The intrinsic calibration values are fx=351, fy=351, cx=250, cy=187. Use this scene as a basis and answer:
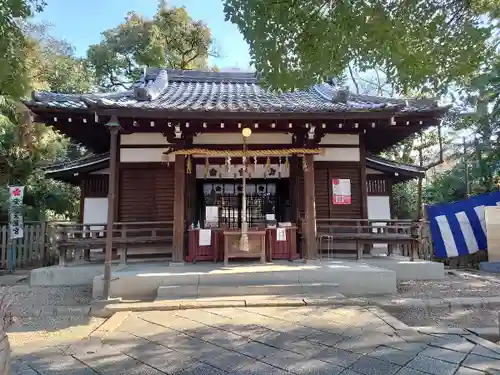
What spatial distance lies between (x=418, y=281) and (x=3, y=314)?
24.6 feet

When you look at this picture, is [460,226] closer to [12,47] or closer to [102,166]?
[102,166]

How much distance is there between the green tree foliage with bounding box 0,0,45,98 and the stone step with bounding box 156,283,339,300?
404 centimetres

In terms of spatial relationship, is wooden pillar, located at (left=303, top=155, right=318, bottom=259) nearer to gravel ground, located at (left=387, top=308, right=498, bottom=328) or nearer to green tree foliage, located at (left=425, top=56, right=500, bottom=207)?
gravel ground, located at (left=387, top=308, right=498, bottom=328)

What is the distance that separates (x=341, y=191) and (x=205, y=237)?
11.7 ft

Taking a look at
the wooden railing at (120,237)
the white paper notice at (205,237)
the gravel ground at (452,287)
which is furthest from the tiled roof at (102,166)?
the white paper notice at (205,237)

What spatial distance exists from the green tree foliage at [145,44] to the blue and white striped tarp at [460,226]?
17463 millimetres

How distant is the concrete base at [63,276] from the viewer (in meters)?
7.45

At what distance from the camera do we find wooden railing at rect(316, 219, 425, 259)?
8172 mm

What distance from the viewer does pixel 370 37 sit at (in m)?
3.01

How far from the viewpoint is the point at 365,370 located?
3.29 meters

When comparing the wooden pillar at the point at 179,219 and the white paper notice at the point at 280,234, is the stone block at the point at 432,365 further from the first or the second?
the wooden pillar at the point at 179,219

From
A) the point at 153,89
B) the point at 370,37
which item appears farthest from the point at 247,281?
the point at 153,89

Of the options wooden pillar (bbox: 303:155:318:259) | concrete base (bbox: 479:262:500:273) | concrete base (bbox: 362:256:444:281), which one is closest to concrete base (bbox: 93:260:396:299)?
wooden pillar (bbox: 303:155:318:259)

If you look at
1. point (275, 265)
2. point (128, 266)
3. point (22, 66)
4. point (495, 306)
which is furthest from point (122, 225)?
point (495, 306)
